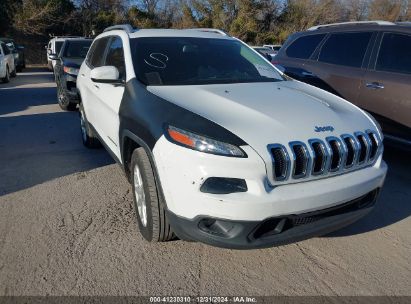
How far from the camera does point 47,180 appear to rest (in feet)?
14.6

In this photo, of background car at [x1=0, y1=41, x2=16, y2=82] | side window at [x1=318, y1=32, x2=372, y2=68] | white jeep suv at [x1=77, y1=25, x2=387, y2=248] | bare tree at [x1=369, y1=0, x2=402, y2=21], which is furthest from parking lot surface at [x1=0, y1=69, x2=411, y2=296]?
bare tree at [x1=369, y1=0, x2=402, y2=21]

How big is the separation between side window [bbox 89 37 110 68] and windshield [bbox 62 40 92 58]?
455cm

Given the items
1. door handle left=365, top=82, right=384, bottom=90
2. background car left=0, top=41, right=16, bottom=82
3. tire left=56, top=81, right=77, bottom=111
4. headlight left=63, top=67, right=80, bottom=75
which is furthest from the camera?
background car left=0, top=41, right=16, bottom=82

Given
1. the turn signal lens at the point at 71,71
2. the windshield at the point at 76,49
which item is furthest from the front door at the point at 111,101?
the windshield at the point at 76,49

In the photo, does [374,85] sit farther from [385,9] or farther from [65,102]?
[385,9]

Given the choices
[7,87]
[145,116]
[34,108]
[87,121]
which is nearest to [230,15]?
[7,87]

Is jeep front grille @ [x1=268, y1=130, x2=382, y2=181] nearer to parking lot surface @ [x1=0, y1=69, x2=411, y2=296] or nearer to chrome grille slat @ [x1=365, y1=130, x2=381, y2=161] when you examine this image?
chrome grille slat @ [x1=365, y1=130, x2=381, y2=161]

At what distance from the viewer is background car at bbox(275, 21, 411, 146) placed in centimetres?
Answer: 459

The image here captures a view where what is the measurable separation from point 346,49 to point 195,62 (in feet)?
9.09

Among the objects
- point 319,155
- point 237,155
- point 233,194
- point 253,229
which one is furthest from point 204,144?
point 319,155

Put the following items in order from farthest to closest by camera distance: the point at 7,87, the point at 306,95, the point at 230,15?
the point at 230,15 → the point at 7,87 → the point at 306,95

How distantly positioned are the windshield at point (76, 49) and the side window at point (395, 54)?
7.05m

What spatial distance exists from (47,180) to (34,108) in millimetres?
5403

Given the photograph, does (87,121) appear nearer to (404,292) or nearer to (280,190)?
(280,190)
